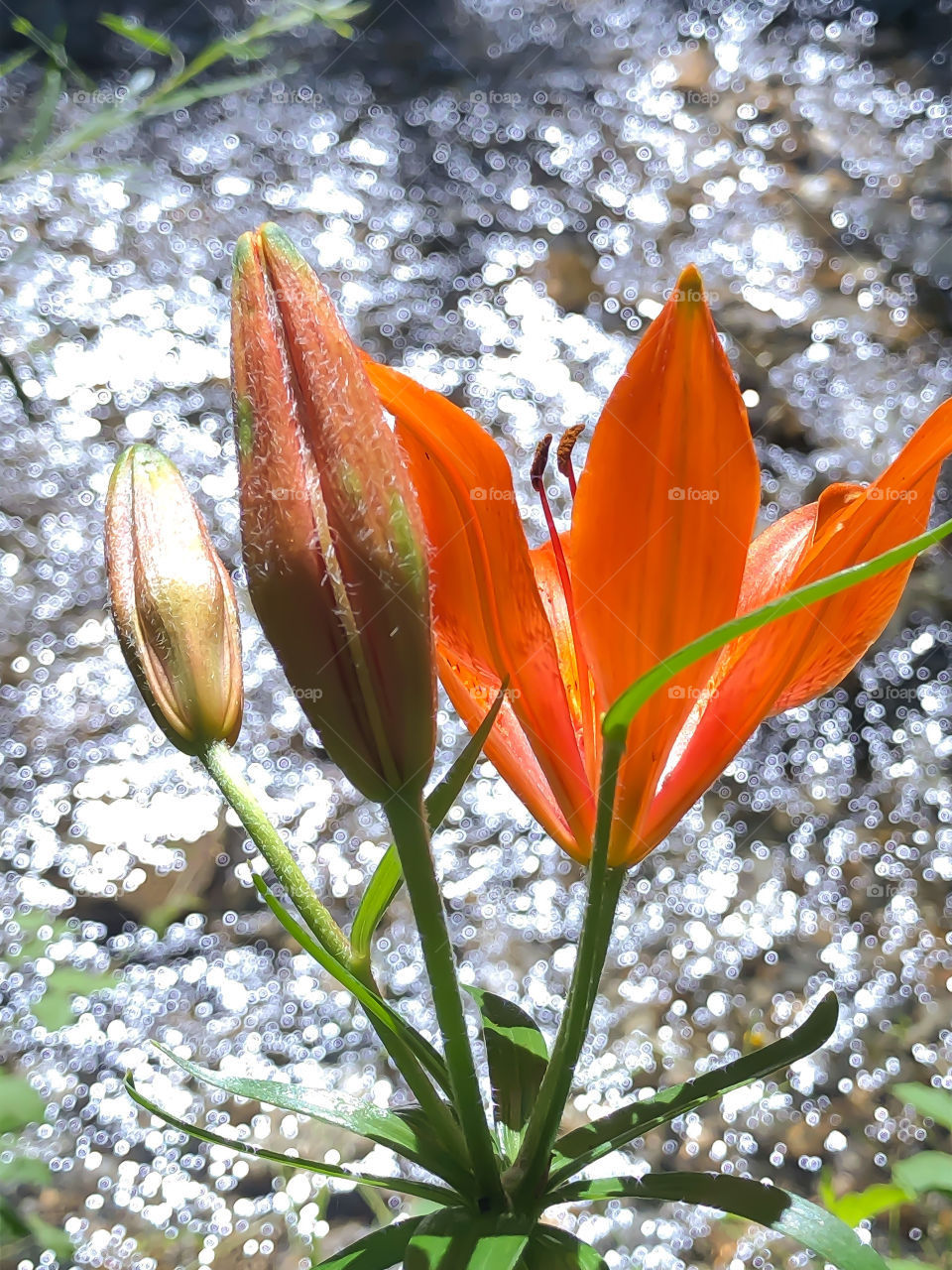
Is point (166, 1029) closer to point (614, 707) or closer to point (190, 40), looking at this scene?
point (614, 707)

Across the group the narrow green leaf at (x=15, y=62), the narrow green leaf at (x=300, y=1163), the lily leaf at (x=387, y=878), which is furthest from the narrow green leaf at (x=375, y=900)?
the narrow green leaf at (x=15, y=62)

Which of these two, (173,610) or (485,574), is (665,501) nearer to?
(485,574)

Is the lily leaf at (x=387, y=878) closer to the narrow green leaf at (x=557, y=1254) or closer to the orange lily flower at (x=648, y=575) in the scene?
the orange lily flower at (x=648, y=575)

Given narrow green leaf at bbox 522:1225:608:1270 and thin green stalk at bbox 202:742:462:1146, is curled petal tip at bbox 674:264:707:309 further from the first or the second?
narrow green leaf at bbox 522:1225:608:1270

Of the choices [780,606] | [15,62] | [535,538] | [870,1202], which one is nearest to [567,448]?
[780,606]

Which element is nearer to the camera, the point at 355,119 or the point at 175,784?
the point at 175,784

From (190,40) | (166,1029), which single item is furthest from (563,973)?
(190,40)
